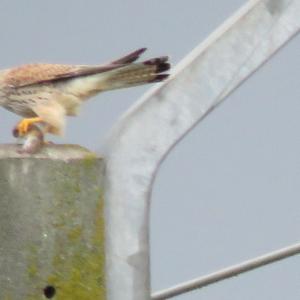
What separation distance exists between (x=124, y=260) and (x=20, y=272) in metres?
0.27

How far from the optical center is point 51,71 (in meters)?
5.16

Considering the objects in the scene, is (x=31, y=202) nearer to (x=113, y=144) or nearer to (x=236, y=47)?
(x=113, y=144)

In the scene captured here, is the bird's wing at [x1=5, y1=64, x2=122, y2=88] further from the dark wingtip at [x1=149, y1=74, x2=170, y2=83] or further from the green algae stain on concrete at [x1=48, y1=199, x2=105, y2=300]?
the green algae stain on concrete at [x1=48, y1=199, x2=105, y2=300]

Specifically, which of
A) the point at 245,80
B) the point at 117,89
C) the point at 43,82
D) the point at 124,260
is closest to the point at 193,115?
the point at 245,80

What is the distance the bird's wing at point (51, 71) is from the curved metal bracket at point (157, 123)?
3.05 feet

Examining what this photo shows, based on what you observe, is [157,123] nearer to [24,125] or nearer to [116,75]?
[24,125]

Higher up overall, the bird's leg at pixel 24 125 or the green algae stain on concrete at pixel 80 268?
the bird's leg at pixel 24 125

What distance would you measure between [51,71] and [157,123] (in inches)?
76.5

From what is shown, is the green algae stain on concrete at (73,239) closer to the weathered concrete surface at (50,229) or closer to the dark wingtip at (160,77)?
the weathered concrete surface at (50,229)

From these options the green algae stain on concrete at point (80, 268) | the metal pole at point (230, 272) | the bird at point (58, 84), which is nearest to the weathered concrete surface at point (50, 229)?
the green algae stain on concrete at point (80, 268)

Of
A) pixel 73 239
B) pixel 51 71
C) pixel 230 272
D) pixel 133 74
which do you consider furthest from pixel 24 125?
pixel 73 239

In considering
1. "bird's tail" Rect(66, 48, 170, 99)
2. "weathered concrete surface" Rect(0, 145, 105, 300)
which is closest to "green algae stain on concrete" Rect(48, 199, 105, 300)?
"weathered concrete surface" Rect(0, 145, 105, 300)

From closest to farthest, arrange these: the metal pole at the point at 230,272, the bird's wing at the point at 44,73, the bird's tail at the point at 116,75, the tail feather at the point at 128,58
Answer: the metal pole at the point at 230,272 < the bird's tail at the point at 116,75 < the tail feather at the point at 128,58 < the bird's wing at the point at 44,73

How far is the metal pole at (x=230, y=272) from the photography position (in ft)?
12.2
